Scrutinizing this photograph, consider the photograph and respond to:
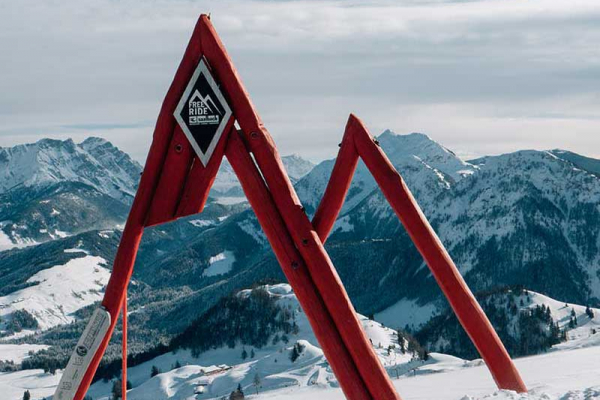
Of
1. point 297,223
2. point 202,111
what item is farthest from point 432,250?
point 202,111

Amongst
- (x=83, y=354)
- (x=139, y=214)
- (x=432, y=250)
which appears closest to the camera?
(x=83, y=354)

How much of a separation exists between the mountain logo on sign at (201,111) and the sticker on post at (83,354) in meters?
4.10

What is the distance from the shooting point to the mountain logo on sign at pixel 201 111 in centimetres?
1507

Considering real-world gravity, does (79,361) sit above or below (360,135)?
below

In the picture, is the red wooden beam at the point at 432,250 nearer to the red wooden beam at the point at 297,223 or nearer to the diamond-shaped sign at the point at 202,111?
the red wooden beam at the point at 297,223

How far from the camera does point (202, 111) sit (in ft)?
49.5

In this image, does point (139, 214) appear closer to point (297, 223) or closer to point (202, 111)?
point (202, 111)

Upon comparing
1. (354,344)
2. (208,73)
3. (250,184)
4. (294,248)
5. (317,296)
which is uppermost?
(208,73)

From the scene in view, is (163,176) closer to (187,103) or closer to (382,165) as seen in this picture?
(187,103)

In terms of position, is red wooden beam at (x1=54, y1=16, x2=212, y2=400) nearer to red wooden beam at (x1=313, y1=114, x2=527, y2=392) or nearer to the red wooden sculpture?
the red wooden sculpture

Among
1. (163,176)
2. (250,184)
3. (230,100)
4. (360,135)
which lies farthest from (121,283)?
(360,135)

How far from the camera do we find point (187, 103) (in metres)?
15.1

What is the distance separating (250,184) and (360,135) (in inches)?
92.8

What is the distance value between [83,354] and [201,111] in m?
5.14
